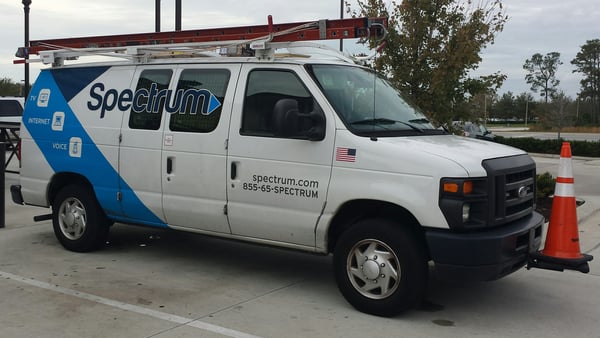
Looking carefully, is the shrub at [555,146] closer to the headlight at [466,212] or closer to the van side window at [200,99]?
the van side window at [200,99]

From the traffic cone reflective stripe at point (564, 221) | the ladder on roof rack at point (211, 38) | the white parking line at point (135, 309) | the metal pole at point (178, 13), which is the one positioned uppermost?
the metal pole at point (178, 13)

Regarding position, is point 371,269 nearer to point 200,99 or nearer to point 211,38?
point 200,99

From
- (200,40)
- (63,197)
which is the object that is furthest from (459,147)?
(63,197)

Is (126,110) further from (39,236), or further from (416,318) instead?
(416,318)

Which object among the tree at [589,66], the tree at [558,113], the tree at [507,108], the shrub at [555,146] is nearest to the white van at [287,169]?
the shrub at [555,146]

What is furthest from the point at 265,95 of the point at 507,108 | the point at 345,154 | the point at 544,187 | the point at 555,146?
the point at 507,108

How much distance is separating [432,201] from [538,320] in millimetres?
1458

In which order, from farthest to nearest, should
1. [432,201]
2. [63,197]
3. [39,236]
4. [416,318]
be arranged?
[39,236] → [63,197] → [416,318] → [432,201]

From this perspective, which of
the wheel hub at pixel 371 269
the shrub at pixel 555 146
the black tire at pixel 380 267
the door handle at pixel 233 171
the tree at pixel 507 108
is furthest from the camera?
the tree at pixel 507 108

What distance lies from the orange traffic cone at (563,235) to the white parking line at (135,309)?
255cm

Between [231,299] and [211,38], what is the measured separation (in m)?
2.68

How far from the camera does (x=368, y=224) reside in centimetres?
Result: 506

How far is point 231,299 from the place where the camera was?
5488mm

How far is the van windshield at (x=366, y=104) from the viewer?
533 cm
